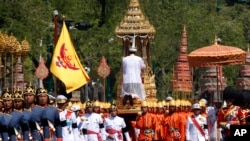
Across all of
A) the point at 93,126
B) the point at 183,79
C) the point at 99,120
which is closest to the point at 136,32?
the point at 93,126

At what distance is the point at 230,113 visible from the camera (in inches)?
1043

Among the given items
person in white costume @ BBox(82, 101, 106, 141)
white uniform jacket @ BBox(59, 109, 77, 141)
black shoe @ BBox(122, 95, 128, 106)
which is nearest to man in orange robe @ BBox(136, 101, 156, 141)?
black shoe @ BBox(122, 95, 128, 106)

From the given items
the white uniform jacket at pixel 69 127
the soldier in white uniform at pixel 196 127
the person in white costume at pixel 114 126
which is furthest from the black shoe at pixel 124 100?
the white uniform jacket at pixel 69 127

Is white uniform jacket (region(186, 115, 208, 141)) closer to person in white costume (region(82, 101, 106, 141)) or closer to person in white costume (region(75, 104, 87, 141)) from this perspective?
person in white costume (region(82, 101, 106, 141))

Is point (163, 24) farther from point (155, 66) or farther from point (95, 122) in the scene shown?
point (95, 122)

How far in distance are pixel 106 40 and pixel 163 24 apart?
795 centimetres

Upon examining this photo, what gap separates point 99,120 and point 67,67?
7.47ft

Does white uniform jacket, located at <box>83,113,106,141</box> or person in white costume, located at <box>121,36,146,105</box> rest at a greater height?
person in white costume, located at <box>121,36,146,105</box>

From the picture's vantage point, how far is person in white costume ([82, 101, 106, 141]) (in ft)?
130

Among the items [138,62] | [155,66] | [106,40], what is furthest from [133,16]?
[155,66]

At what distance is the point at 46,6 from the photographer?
6097cm

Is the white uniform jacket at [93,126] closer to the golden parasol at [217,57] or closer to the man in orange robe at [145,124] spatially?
the man in orange robe at [145,124]

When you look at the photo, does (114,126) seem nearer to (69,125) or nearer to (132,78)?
(132,78)

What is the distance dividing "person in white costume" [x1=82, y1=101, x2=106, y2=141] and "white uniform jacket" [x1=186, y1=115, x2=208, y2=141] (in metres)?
2.67
